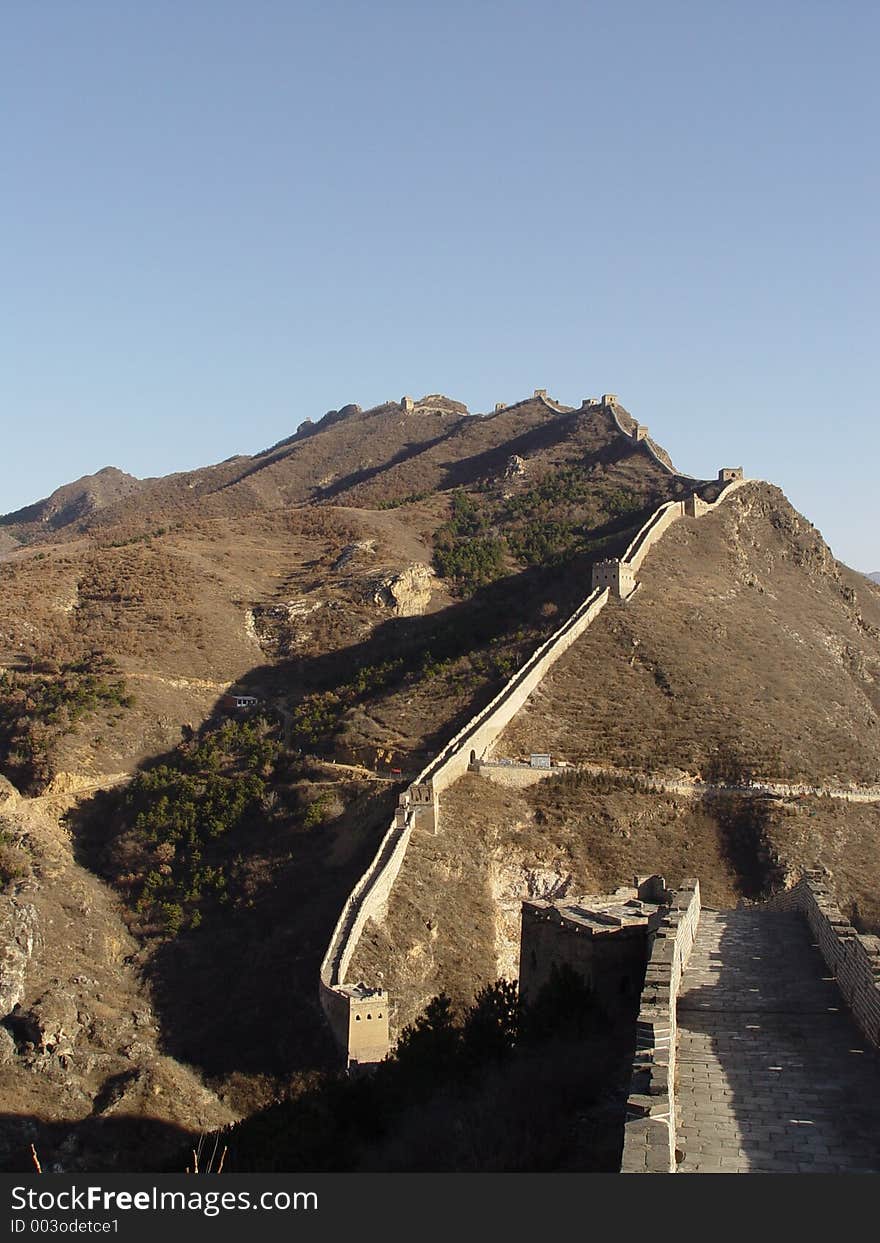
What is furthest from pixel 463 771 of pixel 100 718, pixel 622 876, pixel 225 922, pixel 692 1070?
pixel 692 1070

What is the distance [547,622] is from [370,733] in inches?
390

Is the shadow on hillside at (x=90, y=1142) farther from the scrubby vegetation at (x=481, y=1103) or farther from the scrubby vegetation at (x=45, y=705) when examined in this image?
the scrubby vegetation at (x=45, y=705)

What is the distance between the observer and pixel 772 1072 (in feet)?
35.3

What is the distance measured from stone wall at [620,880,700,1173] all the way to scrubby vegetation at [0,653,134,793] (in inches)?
1170

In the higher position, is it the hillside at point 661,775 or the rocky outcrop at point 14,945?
the hillside at point 661,775

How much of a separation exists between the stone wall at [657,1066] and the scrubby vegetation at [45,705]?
2973 cm

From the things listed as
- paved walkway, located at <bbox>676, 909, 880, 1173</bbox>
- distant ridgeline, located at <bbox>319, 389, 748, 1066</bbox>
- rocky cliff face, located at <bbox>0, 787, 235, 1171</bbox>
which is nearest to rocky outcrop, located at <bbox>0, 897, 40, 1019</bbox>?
rocky cliff face, located at <bbox>0, 787, 235, 1171</bbox>

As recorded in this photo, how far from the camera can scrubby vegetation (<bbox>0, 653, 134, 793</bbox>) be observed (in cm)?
4066

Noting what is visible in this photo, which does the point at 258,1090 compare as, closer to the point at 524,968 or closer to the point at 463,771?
the point at 524,968

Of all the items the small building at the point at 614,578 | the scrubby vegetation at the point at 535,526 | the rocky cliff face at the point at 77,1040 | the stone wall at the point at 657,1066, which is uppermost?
the scrubby vegetation at the point at 535,526

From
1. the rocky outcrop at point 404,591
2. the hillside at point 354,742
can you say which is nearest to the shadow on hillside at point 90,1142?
the hillside at point 354,742

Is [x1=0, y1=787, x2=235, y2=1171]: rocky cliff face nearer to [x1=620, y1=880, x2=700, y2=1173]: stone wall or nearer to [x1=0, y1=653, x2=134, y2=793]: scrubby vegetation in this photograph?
[x1=0, y1=653, x2=134, y2=793]: scrubby vegetation

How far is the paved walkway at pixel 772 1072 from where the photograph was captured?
894 cm

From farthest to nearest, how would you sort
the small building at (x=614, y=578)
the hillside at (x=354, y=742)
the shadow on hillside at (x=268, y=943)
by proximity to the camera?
1. the small building at (x=614, y=578)
2. the hillside at (x=354, y=742)
3. the shadow on hillside at (x=268, y=943)
